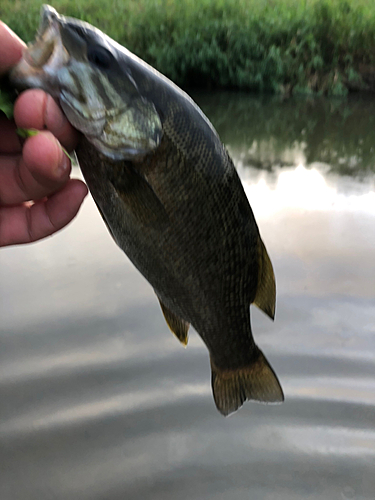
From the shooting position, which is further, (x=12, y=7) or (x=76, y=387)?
(x=12, y=7)

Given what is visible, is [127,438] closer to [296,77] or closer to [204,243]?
[204,243]

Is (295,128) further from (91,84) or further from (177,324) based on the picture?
(91,84)

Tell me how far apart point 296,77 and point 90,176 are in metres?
7.91

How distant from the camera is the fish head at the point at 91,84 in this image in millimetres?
946

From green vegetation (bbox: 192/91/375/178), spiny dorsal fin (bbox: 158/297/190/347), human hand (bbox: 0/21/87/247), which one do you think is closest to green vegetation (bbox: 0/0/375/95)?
green vegetation (bbox: 192/91/375/178)

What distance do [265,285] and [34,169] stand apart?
73 centimetres

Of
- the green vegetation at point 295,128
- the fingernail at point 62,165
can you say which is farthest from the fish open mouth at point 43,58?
the green vegetation at point 295,128

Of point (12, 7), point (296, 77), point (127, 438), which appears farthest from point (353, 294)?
point (12, 7)

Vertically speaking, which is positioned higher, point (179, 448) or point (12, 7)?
point (12, 7)

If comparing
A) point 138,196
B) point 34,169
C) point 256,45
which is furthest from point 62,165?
point 256,45

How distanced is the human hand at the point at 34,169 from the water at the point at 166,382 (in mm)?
871

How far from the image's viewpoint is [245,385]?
55.9 inches

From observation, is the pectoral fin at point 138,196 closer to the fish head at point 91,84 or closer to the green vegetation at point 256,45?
the fish head at point 91,84

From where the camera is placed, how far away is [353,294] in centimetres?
247
